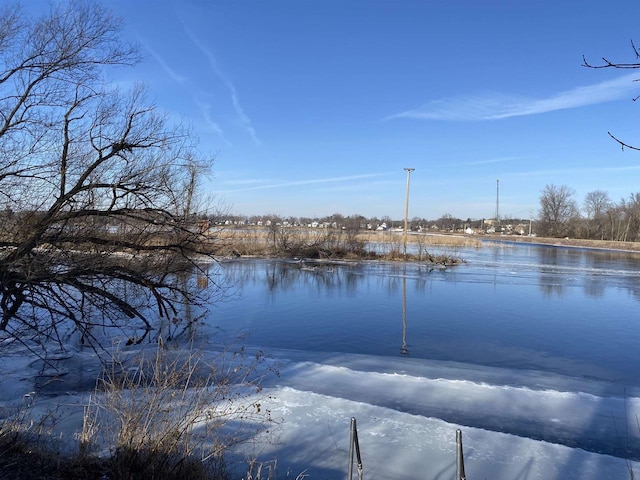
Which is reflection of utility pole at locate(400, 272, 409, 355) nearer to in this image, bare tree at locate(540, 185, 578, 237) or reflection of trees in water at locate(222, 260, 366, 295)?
reflection of trees in water at locate(222, 260, 366, 295)

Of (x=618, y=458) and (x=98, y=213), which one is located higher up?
(x=98, y=213)

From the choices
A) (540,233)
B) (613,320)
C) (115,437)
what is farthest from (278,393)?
(540,233)

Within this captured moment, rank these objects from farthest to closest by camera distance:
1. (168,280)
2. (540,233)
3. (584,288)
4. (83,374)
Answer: (540,233)
(584,288)
(168,280)
(83,374)

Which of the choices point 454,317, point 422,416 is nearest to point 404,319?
point 454,317

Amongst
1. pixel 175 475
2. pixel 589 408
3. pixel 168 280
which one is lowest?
pixel 589 408

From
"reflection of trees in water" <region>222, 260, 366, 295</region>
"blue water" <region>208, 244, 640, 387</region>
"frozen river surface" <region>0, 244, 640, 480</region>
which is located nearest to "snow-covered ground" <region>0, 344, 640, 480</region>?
"frozen river surface" <region>0, 244, 640, 480</region>

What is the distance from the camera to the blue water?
9.66 meters

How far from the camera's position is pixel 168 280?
10945mm

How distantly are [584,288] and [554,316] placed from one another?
299 inches

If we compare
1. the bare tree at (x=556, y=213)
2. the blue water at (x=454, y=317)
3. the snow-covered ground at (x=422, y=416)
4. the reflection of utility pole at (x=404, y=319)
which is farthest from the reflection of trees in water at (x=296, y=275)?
the bare tree at (x=556, y=213)

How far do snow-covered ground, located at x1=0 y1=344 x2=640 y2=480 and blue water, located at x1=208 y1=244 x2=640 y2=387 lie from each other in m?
1.27

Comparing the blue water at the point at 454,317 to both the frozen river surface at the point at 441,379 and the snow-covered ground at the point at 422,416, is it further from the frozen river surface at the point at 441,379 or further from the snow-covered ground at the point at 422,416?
the snow-covered ground at the point at 422,416

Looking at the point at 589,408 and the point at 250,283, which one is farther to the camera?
the point at 250,283

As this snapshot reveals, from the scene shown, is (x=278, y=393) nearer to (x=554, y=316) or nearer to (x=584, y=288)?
(x=554, y=316)
